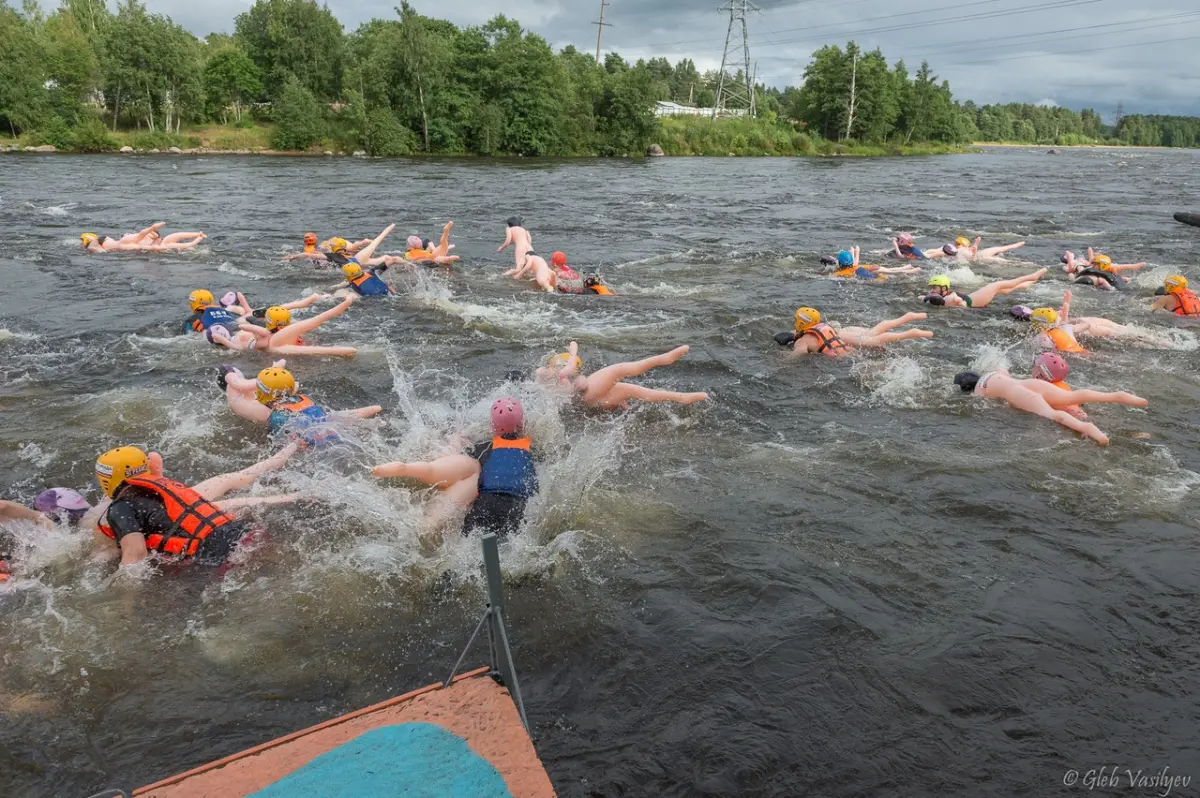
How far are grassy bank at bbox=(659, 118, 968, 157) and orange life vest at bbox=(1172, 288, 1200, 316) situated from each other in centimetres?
5579

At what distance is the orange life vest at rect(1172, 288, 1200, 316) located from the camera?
496 inches

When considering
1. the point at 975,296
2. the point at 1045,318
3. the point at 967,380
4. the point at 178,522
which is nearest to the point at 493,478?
the point at 178,522

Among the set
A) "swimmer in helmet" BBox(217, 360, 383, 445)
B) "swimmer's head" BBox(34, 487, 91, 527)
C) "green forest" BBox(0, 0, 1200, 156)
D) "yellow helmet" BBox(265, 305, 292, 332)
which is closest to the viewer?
"swimmer's head" BBox(34, 487, 91, 527)

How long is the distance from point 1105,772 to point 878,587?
174 cm

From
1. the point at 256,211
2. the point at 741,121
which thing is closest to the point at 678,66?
the point at 741,121

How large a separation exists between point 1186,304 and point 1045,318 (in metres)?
3.39

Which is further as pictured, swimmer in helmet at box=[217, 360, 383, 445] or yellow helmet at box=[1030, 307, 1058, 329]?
yellow helmet at box=[1030, 307, 1058, 329]

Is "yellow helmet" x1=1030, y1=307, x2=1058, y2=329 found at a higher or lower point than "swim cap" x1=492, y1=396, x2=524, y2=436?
higher

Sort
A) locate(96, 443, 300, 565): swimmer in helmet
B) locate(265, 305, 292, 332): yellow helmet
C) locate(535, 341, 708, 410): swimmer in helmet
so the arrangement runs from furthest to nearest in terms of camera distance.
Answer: locate(265, 305, 292, 332): yellow helmet → locate(535, 341, 708, 410): swimmer in helmet → locate(96, 443, 300, 565): swimmer in helmet

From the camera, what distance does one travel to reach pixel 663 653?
193 inches

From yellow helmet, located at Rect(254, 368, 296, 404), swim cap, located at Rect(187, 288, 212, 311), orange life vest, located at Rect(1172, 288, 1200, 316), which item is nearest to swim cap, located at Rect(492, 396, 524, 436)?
yellow helmet, located at Rect(254, 368, 296, 404)

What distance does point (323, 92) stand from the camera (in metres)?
64.2

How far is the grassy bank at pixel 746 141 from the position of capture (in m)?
66.6

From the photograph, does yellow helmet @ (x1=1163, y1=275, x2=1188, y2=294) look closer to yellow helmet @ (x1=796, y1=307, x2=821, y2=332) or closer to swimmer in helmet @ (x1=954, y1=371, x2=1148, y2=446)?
swimmer in helmet @ (x1=954, y1=371, x2=1148, y2=446)
